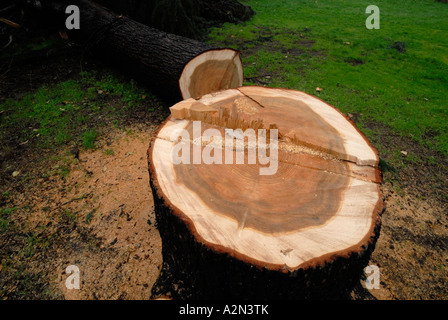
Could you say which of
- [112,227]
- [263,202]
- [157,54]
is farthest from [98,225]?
[157,54]

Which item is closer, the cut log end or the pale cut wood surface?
the pale cut wood surface

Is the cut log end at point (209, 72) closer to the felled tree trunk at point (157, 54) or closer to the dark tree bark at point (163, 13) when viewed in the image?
the felled tree trunk at point (157, 54)

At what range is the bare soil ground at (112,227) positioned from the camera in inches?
75.2

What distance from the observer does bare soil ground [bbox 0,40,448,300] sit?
1.91 m

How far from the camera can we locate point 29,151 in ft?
9.60

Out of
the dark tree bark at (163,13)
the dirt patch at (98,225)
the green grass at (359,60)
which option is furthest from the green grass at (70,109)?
the green grass at (359,60)

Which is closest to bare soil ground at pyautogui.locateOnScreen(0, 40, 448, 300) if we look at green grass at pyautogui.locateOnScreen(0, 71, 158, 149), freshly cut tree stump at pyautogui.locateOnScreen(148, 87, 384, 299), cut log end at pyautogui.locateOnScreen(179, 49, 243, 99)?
green grass at pyautogui.locateOnScreen(0, 71, 158, 149)

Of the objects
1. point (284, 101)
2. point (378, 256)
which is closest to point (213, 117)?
point (284, 101)

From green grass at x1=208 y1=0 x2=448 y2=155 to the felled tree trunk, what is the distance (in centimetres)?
124

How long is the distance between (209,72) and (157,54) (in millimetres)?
836

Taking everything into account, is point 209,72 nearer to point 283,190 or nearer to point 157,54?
point 157,54

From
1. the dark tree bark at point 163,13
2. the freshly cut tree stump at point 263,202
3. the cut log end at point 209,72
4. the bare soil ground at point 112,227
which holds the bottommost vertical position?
the bare soil ground at point 112,227

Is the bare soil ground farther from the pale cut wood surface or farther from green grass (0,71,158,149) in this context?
the pale cut wood surface

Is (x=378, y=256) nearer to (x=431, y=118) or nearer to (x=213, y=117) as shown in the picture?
(x=213, y=117)
